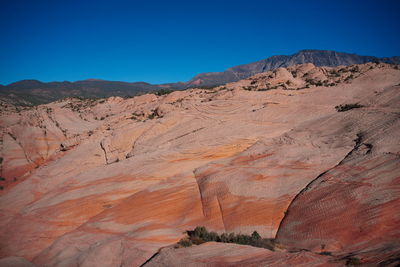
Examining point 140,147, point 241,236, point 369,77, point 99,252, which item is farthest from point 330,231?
point 369,77

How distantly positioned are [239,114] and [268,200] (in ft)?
34.1

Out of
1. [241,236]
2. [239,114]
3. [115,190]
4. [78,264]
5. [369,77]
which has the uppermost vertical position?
[369,77]

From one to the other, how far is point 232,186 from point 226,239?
4.14 m

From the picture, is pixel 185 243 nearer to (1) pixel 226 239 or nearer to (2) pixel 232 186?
(1) pixel 226 239

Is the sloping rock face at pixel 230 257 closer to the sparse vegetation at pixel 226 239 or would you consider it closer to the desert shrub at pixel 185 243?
the desert shrub at pixel 185 243

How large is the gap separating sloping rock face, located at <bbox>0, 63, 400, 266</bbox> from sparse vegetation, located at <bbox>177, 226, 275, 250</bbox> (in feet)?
1.93

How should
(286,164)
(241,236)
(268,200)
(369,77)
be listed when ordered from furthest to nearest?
1. (369,77)
2. (286,164)
3. (268,200)
4. (241,236)

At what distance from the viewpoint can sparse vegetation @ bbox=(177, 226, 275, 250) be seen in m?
9.45

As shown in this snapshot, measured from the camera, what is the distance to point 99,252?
10.4 m

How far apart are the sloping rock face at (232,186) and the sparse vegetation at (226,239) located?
1.93ft

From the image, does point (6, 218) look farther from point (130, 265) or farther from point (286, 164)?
point (286, 164)

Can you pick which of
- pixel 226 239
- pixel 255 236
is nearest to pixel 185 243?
pixel 226 239

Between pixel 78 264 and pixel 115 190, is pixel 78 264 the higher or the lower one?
the lower one

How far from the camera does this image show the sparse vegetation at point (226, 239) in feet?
31.0
